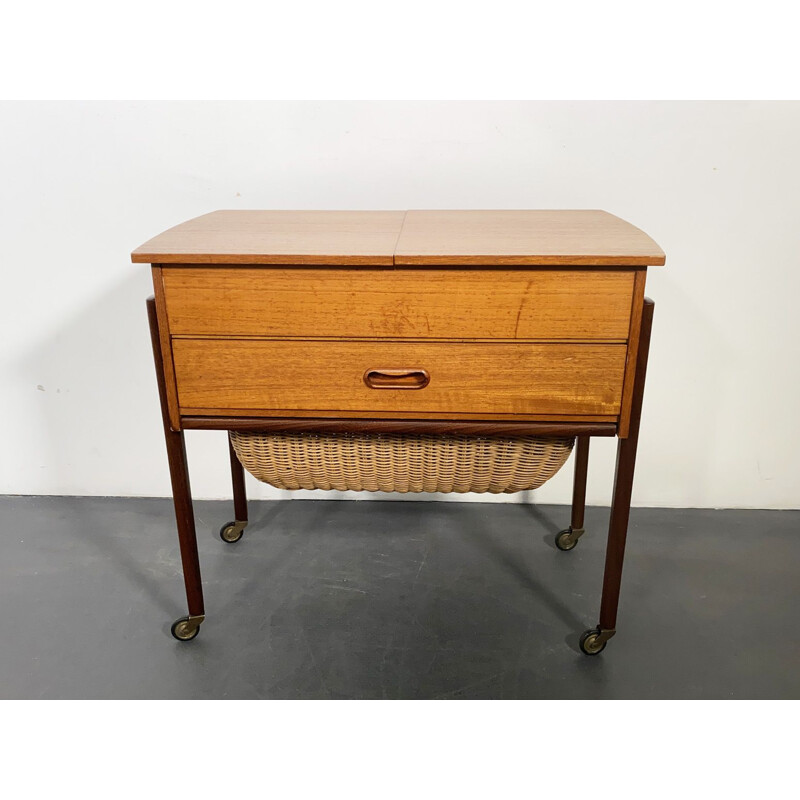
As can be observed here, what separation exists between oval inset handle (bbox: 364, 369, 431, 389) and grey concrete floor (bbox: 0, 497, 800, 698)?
624mm

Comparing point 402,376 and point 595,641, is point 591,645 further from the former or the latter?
point 402,376

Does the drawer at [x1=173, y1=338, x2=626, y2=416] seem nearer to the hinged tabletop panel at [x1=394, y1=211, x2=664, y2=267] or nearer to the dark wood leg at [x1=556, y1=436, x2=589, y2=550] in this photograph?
the hinged tabletop panel at [x1=394, y1=211, x2=664, y2=267]

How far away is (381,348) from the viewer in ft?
4.36

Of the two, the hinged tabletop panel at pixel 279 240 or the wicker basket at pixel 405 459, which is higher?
the hinged tabletop panel at pixel 279 240

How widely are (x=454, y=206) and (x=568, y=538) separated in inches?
37.4

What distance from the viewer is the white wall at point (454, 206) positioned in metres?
1.80

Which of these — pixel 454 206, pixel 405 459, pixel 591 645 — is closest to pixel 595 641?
pixel 591 645

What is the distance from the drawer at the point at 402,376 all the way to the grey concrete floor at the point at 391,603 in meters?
0.57

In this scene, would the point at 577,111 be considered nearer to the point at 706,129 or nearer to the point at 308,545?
the point at 706,129

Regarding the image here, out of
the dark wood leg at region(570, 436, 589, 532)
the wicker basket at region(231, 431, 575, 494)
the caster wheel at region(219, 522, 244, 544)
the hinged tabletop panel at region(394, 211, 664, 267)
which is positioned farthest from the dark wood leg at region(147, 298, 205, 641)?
the dark wood leg at region(570, 436, 589, 532)

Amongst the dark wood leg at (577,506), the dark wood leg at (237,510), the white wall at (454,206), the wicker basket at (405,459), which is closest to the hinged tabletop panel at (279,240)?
the white wall at (454,206)

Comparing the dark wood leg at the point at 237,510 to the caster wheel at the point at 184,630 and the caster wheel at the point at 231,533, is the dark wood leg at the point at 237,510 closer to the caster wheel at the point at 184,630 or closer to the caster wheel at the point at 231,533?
the caster wheel at the point at 231,533

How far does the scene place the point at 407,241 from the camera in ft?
4.48

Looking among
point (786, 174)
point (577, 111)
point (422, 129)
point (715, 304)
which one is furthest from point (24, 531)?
point (786, 174)
